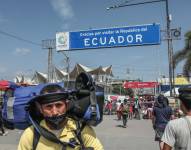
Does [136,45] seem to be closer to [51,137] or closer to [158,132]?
[158,132]

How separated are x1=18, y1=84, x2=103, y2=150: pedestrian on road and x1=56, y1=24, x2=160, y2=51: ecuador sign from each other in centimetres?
2027

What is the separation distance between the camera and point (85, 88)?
2.91m

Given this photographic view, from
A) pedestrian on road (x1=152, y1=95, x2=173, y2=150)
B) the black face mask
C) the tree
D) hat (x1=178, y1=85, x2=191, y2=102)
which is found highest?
the tree

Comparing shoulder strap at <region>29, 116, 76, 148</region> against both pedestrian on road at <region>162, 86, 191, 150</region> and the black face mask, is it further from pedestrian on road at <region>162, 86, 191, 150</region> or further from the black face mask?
pedestrian on road at <region>162, 86, 191, 150</region>

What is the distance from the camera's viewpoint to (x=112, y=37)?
23.4m

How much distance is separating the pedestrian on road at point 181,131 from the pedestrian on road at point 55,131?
1763 mm

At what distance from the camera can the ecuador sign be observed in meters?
22.8

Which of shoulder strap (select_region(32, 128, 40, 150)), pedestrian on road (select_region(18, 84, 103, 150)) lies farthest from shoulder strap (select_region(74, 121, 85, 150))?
shoulder strap (select_region(32, 128, 40, 150))

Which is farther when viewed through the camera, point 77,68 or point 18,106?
point 77,68

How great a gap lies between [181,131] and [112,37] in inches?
759

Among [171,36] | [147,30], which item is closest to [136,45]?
[147,30]

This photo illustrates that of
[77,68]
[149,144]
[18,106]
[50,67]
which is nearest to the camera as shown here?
[18,106]

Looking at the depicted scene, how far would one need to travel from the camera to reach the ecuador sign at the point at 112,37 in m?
22.8

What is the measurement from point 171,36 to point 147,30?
2.59 m
